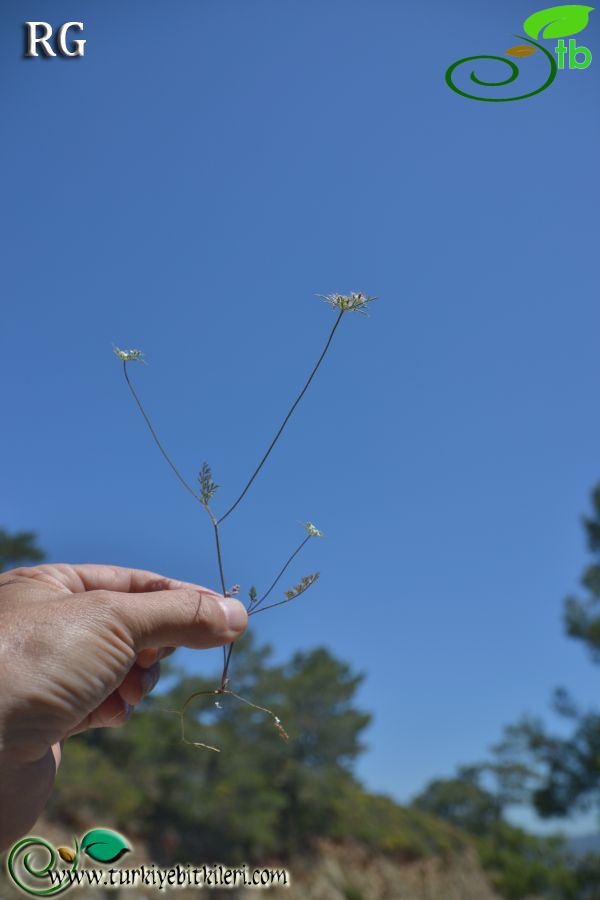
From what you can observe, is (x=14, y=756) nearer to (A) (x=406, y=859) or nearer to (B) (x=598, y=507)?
(B) (x=598, y=507)

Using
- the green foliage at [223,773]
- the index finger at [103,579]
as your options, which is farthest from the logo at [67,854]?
the green foliage at [223,773]

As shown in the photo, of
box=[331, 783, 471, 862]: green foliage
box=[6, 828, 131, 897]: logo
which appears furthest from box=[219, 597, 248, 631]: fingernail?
box=[331, 783, 471, 862]: green foliage

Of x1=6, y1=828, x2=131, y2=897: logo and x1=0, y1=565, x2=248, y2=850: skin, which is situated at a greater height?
x1=0, y1=565, x2=248, y2=850: skin

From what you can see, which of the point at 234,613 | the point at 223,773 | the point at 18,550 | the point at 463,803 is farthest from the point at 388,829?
the point at 234,613

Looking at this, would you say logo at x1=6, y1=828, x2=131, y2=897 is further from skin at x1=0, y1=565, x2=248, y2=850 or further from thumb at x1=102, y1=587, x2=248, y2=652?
thumb at x1=102, y1=587, x2=248, y2=652

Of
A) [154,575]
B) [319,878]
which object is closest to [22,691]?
[154,575]

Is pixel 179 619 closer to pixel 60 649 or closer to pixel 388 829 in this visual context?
pixel 60 649

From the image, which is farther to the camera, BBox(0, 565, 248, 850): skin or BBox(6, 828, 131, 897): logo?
BBox(6, 828, 131, 897): logo

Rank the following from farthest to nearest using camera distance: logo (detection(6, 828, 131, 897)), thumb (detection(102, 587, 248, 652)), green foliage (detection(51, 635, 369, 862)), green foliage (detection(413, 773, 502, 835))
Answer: green foliage (detection(413, 773, 502, 835)) < green foliage (detection(51, 635, 369, 862)) < logo (detection(6, 828, 131, 897)) < thumb (detection(102, 587, 248, 652))
